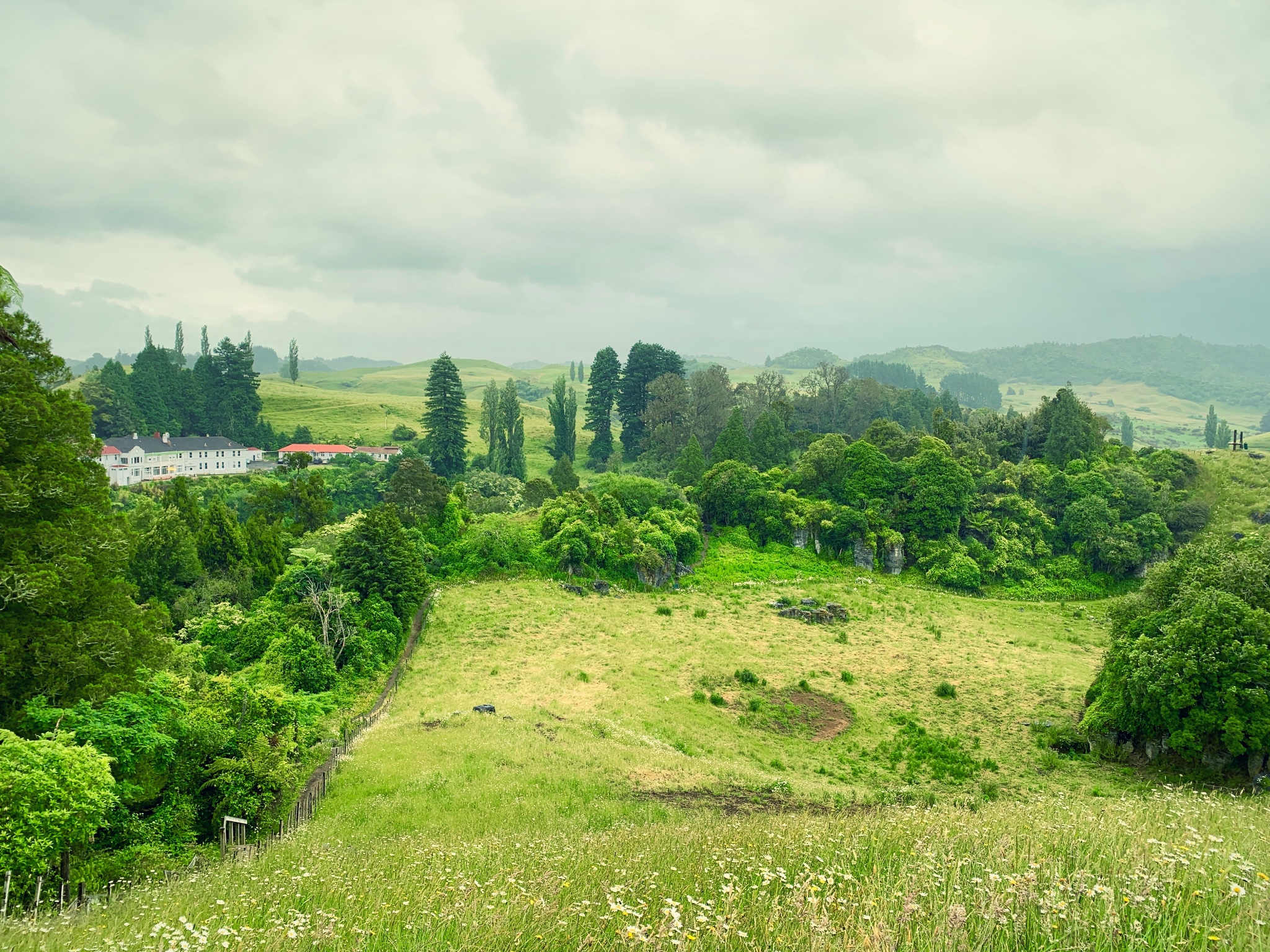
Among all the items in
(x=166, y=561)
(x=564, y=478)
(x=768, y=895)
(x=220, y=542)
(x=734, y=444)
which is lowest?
(x=166, y=561)

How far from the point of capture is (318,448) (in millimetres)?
89500

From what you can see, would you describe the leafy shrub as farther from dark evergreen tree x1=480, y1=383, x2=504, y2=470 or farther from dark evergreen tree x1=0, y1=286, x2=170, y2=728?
dark evergreen tree x1=480, y1=383, x2=504, y2=470

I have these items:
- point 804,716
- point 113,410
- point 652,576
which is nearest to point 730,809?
point 804,716

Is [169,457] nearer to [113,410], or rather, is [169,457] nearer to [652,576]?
[113,410]

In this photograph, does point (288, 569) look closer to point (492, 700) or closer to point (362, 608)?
point (362, 608)

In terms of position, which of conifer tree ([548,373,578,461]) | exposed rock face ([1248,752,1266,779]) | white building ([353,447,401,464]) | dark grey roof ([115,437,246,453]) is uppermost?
conifer tree ([548,373,578,461])

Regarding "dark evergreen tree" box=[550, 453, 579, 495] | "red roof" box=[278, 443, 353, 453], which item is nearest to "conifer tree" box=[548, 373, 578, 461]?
"dark evergreen tree" box=[550, 453, 579, 495]

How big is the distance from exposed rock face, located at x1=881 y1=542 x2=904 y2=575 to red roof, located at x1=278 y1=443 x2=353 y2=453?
66190 mm

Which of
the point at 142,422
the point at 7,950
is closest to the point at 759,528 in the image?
the point at 7,950

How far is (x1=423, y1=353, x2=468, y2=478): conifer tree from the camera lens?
82.1 m

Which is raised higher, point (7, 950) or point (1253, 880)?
point (1253, 880)

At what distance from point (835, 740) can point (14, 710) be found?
83.1ft

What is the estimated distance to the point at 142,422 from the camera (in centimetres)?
8444

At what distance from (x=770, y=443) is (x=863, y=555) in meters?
21.2
